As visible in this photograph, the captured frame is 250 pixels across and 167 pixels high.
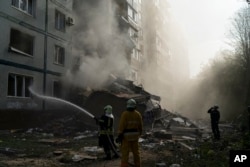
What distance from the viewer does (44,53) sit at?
2059cm

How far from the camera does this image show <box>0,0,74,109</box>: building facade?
1679 centimetres

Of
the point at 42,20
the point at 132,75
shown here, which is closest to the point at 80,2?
the point at 42,20

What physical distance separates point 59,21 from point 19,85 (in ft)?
21.7

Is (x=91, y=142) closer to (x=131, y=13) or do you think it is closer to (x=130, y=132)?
(x=130, y=132)

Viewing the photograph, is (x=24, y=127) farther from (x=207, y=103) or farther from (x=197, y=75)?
(x=197, y=75)

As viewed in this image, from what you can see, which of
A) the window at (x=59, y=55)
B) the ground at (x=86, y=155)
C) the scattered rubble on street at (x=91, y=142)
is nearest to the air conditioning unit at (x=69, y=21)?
the window at (x=59, y=55)

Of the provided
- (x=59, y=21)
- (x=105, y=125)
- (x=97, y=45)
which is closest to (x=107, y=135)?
(x=105, y=125)

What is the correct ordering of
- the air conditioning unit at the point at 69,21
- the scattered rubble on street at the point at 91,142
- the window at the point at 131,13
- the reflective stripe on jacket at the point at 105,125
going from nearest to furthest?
the scattered rubble on street at the point at 91,142 < the reflective stripe on jacket at the point at 105,125 < the air conditioning unit at the point at 69,21 < the window at the point at 131,13

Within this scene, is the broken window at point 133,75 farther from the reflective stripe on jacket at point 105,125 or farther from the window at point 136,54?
the reflective stripe on jacket at point 105,125

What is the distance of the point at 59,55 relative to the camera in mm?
A: 23000

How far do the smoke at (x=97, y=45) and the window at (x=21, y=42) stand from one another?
15.4ft

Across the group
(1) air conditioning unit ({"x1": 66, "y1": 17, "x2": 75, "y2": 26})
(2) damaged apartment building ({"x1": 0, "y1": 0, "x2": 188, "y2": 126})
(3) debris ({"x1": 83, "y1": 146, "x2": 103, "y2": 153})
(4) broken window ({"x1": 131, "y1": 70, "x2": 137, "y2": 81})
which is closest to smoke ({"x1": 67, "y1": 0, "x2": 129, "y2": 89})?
(2) damaged apartment building ({"x1": 0, "y1": 0, "x2": 188, "y2": 126})

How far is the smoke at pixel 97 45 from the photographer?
77.8 ft

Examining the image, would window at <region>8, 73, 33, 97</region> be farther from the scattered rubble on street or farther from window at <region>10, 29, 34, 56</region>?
the scattered rubble on street
